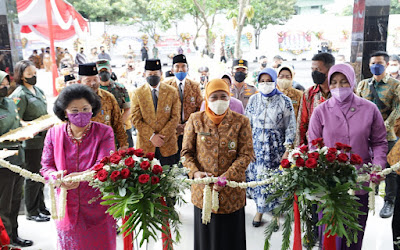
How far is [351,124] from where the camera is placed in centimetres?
291

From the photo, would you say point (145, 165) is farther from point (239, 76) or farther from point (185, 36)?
point (185, 36)

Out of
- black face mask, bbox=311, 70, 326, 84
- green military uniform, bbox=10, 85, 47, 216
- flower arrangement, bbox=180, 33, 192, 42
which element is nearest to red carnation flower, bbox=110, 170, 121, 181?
black face mask, bbox=311, 70, 326, 84

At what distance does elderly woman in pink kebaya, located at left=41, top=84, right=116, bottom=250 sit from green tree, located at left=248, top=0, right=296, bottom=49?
56.3 ft

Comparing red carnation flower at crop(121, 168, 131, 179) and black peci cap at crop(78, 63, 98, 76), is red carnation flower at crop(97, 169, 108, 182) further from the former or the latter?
black peci cap at crop(78, 63, 98, 76)

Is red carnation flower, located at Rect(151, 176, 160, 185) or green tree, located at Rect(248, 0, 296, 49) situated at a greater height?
green tree, located at Rect(248, 0, 296, 49)

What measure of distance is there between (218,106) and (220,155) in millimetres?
395

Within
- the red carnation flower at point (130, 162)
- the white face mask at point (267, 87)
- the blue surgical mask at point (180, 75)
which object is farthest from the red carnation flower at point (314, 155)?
the blue surgical mask at point (180, 75)

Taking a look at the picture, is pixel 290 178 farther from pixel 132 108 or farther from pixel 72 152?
pixel 132 108

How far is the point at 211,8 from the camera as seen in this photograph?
16.6 metres

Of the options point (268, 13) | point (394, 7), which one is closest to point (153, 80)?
point (268, 13)

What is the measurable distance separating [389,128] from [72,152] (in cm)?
381

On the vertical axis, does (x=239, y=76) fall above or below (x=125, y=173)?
above

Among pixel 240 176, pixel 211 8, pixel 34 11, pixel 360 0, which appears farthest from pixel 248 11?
pixel 240 176

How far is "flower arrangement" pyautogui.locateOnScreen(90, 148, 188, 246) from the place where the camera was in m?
2.21
